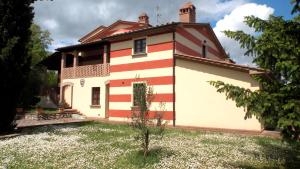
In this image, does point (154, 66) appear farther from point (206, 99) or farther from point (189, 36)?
point (206, 99)

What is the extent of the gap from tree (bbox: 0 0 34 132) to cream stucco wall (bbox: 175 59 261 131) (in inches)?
377

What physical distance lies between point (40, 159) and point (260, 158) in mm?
7684

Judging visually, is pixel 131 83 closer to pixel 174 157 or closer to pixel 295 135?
pixel 174 157

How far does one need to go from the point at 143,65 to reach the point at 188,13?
7.60 m

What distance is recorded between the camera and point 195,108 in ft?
60.8

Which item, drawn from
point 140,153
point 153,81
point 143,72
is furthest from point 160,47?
point 140,153

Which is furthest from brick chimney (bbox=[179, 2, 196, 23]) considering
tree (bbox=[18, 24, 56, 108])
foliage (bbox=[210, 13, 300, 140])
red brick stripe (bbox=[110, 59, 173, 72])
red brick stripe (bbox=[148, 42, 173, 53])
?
foliage (bbox=[210, 13, 300, 140])

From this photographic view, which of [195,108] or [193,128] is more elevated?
[195,108]

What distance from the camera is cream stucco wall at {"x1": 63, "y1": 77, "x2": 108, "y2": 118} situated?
2445 centimetres

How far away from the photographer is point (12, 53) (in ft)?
47.5

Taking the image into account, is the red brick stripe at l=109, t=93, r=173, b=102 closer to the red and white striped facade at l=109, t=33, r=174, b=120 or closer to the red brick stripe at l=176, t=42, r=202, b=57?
the red and white striped facade at l=109, t=33, r=174, b=120

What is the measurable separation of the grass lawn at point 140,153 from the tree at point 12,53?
2.00 m

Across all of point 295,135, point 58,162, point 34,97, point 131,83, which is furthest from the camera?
point 34,97

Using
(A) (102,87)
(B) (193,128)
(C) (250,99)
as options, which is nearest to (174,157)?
(C) (250,99)
